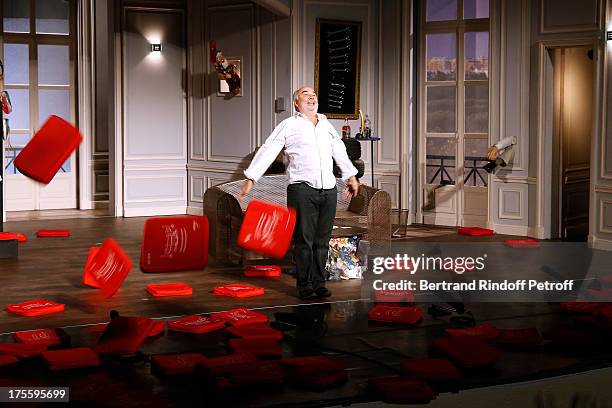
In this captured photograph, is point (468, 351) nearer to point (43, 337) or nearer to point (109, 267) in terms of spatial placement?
point (43, 337)

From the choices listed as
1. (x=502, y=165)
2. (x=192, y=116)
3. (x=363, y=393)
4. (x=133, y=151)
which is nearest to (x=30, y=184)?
(x=133, y=151)

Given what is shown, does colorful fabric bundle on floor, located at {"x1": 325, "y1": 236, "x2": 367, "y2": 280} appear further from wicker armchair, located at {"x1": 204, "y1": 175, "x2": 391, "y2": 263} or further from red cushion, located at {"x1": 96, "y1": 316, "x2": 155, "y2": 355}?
red cushion, located at {"x1": 96, "y1": 316, "x2": 155, "y2": 355}

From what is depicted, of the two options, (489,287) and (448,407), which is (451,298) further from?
(448,407)

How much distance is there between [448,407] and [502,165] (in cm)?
587

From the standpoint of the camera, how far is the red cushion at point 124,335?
4867mm

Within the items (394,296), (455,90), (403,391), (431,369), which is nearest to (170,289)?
(394,296)

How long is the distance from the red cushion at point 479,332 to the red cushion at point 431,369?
566 millimetres

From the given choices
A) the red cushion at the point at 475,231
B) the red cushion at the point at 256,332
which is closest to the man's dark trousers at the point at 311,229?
the red cushion at the point at 256,332

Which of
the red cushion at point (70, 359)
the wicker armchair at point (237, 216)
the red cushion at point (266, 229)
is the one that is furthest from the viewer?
the wicker armchair at point (237, 216)

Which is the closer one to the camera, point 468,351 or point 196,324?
point 468,351

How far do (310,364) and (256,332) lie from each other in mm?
756

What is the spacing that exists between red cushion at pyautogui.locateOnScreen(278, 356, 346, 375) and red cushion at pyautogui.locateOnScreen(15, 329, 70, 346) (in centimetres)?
123

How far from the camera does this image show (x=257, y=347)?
4910mm

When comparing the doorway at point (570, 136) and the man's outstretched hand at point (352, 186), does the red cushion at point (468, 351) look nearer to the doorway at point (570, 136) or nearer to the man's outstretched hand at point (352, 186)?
the man's outstretched hand at point (352, 186)
